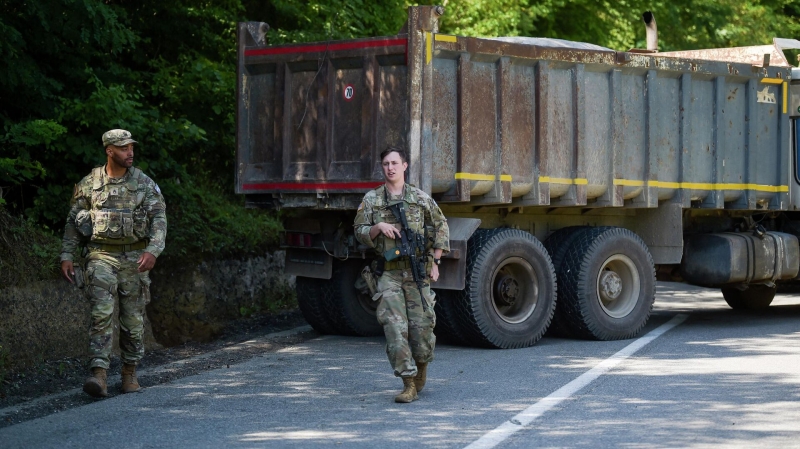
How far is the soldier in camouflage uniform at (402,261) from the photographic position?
8.07 meters

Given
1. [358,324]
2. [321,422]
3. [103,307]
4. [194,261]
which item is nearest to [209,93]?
[194,261]

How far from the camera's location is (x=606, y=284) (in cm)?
1154

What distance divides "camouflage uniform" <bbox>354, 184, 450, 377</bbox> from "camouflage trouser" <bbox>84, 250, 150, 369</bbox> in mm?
1719

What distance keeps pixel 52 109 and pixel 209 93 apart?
2329 millimetres

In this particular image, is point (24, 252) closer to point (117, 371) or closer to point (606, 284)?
point (117, 371)

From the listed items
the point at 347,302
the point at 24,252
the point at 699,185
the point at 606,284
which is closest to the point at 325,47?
the point at 347,302

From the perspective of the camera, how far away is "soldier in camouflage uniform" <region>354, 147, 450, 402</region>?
26.5 feet

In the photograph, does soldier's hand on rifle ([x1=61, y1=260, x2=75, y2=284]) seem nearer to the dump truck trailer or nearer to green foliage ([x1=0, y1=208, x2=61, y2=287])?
green foliage ([x1=0, y1=208, x2=61, y2=287])

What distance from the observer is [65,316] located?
32.2 ft

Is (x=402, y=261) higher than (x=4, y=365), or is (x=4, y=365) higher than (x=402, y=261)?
(x=402, y=261)

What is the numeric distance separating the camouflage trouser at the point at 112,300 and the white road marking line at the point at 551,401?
2.89m

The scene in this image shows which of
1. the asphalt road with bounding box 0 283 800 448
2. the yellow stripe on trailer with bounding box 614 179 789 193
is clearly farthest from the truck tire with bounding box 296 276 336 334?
the yellow stripe on trailer with bounding box 614 179 789 193

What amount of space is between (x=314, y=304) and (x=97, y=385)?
372 cm

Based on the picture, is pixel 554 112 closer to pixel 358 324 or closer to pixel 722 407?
pixel 358 324
